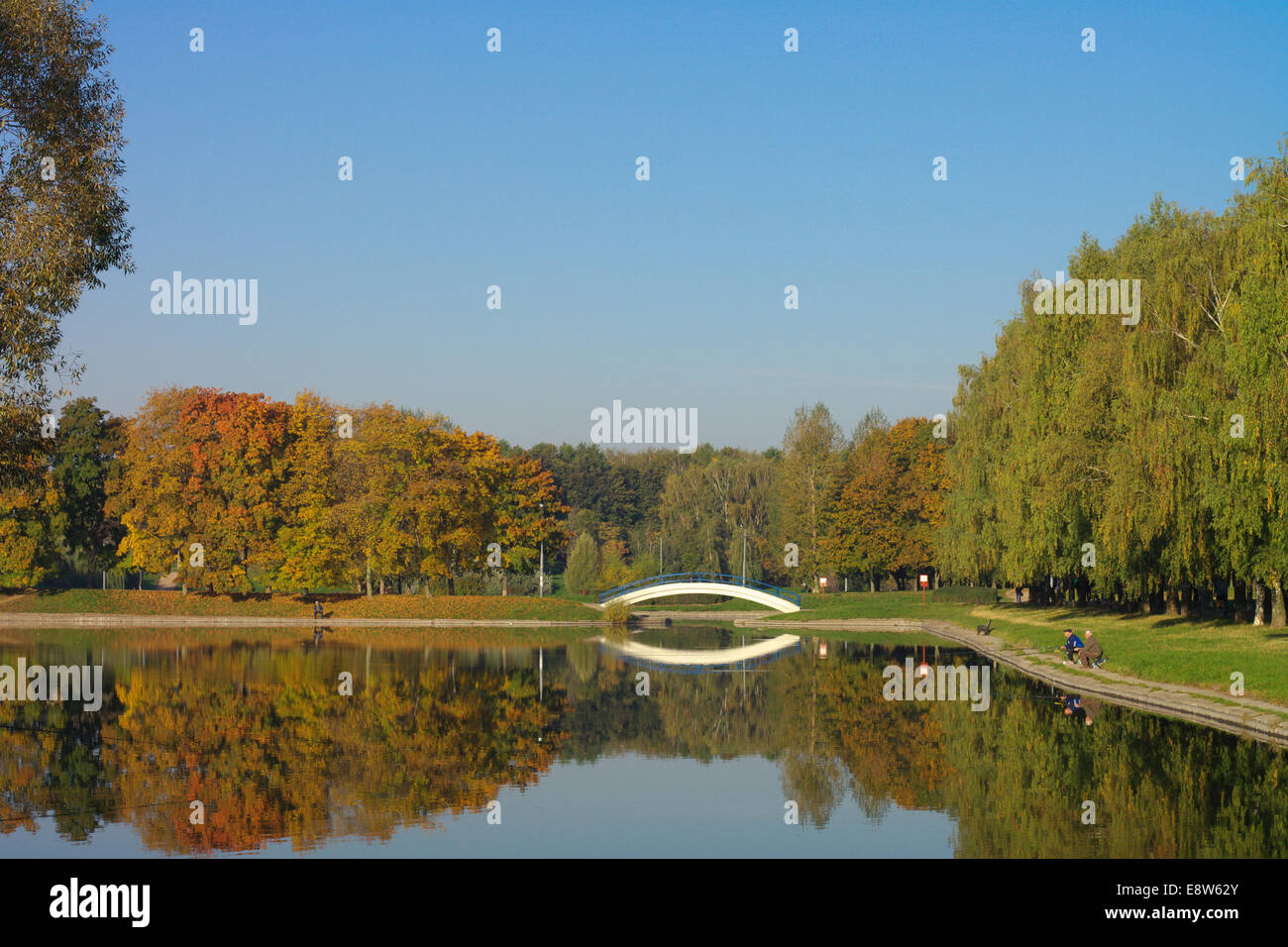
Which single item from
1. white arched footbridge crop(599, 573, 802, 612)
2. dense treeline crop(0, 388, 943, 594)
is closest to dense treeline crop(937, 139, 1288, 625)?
white arched footbridge crop(599, 573, 802, 612)

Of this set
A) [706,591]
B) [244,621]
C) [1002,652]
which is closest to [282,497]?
[244,621]

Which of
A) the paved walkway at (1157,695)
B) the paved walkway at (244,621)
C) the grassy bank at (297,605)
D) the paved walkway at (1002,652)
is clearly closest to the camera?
the paved walkway at (1157,695)

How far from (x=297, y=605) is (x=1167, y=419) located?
152 feet

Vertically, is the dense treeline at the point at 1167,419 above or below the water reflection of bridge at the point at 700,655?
above

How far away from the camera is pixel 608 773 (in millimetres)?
17172

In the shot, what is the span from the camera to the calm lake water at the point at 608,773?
41.0ft

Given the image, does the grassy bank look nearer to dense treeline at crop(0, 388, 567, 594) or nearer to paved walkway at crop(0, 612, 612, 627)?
paved walkway at crop(0, 612, 612, 627)

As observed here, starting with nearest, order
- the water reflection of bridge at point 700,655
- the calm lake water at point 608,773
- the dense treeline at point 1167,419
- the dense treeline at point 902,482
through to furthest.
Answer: the calm lake water at point 608,773, the dense treeline at point 1167,419, the dense treeline at point 902,482, the water reflection of bridge at point 700,655

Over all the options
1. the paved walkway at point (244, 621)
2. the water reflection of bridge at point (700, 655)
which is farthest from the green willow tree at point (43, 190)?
the paved walkway at point (244, 621)

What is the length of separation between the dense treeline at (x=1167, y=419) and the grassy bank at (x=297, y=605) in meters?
25.1

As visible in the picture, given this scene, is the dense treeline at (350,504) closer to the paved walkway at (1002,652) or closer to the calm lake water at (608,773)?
the paved walkway at (1002,652)

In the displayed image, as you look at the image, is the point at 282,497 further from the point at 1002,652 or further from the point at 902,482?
the point at 1002,652
